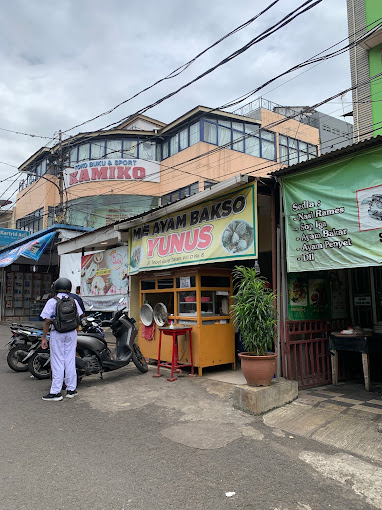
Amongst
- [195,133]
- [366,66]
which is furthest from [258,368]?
[195,133]

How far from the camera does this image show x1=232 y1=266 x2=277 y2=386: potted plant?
17.0 ft

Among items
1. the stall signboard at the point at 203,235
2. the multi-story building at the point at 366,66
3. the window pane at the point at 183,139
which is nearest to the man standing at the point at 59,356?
the stall signboard at the point at 203,235

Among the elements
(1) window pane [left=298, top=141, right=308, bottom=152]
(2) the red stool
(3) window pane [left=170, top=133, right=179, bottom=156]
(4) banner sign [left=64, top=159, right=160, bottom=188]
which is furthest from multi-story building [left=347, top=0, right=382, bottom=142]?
(4) banner sign [left=64, top=159, right=160, bottom=188]

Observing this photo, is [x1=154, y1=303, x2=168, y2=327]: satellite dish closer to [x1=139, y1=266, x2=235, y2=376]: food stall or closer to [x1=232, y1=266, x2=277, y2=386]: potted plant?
[x1=139, y1=266, x2=235, y2=376]: food stall

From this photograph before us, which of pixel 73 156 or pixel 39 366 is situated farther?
pixel 73 156

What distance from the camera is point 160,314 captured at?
8.05 m

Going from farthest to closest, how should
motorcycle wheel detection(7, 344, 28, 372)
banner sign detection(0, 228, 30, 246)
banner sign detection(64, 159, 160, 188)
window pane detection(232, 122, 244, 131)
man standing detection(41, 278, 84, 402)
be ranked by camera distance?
banner sign detection(64, 159, 160, 188), window pane detection(232, 122, 244, 131), banner sign detection(0, 228, 30, 246), motorcycle wheel detection(7, 344, 28, 372), man standing detection(41, 278, 84, 402)

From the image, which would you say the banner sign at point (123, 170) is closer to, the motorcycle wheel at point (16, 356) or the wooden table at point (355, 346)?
the motorcycle wheel at point (16, 356)

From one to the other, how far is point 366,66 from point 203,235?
10398 millimetres

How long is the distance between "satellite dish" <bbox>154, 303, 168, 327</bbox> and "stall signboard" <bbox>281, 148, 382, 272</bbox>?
3.10 metres

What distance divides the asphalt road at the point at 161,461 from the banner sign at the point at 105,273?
18.0 feet

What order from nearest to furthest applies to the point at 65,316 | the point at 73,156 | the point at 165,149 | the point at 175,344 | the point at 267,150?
the point at 65,316
the point at 175,344
the point at 267,150
the point at 165,149
the point at 73,156

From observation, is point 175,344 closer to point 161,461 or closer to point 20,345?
point 20,345

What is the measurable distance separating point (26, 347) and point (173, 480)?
19.1 feet
